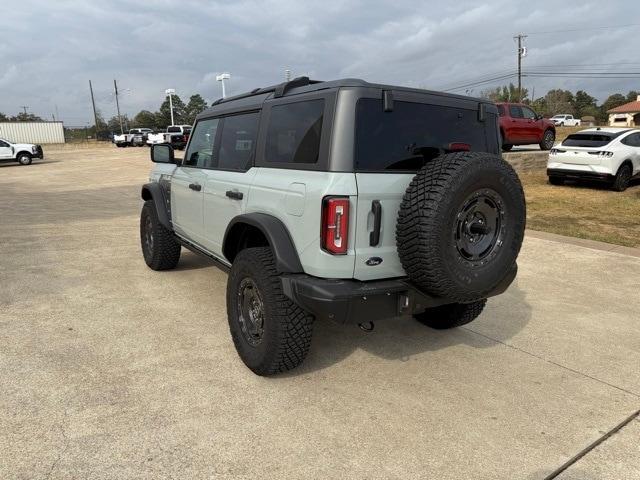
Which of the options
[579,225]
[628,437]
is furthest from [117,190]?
[628,437]

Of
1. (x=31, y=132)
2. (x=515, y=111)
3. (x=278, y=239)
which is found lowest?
(x=278, y=239)

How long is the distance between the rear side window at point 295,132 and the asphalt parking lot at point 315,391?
150 centimetres

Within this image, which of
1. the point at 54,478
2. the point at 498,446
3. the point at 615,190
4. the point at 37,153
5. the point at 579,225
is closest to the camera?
the point at 54,478

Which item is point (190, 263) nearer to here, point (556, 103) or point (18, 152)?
point (18, 152)

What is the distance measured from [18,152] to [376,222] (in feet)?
92.4

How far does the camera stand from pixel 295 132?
3055 mm

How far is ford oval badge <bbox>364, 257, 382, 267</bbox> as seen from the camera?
273 centimetres

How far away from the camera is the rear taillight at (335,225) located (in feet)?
8.50

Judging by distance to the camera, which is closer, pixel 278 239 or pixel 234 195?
pixel 278 239

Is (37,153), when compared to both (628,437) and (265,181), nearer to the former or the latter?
(265,181)

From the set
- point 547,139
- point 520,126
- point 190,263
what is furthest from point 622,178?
point 190,263

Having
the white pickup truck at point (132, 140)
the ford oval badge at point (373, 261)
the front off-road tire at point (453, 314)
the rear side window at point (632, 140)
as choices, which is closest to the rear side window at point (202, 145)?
the ford oval badge at point (373, 261)

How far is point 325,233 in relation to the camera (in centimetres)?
263

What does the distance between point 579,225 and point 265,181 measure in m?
7.45
